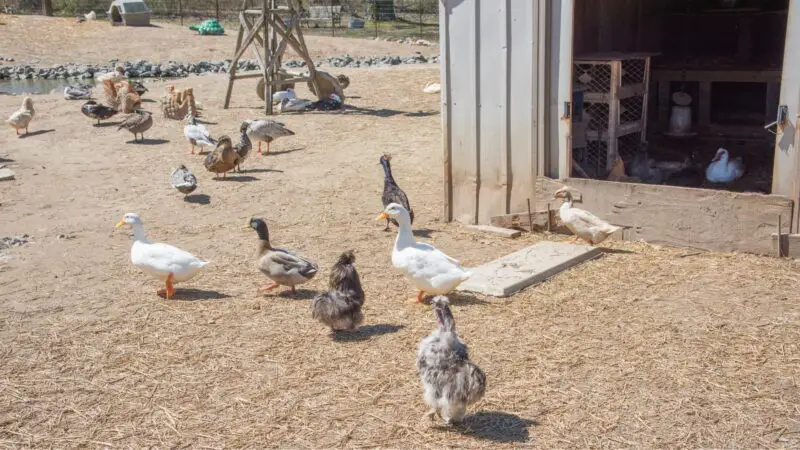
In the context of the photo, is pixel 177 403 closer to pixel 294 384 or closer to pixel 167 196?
pixel 294 384

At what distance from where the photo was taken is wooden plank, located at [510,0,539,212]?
912 cm

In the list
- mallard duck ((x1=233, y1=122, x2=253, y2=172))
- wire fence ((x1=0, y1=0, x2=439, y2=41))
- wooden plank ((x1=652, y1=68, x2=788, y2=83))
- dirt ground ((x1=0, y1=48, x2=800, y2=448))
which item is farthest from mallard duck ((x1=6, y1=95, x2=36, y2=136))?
wire fence ((x1=0, y1=0, x2=439, y2=41))

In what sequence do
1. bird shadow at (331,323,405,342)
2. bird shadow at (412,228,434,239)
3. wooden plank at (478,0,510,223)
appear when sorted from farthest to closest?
bird shadow at (412,228,434,239), wooden plank at (478,0,510,223), bird shadow at (331,323,405,342)

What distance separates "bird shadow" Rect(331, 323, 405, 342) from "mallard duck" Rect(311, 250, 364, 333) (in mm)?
64

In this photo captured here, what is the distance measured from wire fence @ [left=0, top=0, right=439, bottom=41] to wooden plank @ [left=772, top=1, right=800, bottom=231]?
100ft

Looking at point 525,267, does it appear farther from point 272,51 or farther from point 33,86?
point 33,86

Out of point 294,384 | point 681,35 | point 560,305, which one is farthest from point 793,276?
point 681,35

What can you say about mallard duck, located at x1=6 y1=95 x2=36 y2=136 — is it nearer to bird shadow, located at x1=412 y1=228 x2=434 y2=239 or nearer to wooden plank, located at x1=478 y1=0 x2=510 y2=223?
bird shadow, located at x1=412 y1=228 x2=434 y2=239

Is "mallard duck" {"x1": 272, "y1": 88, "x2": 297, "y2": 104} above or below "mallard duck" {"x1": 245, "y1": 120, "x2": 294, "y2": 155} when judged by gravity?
above

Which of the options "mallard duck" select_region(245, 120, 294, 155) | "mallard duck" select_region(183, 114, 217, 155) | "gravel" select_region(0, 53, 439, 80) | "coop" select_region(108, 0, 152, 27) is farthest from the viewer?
"coop" select_region(108, 0, 152, 27)

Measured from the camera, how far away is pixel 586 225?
866cm

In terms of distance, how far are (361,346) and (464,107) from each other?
4284 millimetres

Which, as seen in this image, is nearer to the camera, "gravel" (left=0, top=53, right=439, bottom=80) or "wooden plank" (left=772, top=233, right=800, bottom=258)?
"wooden plank" (left=772, top=233, right=800, bottom=258)

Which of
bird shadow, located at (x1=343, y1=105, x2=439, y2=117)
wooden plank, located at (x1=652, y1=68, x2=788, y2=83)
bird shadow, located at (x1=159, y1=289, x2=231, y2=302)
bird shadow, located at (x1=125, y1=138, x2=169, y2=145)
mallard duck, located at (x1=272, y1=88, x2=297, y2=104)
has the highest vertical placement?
wooden plank, located at (x1=652, y1=68, x2=788, y2=83)
